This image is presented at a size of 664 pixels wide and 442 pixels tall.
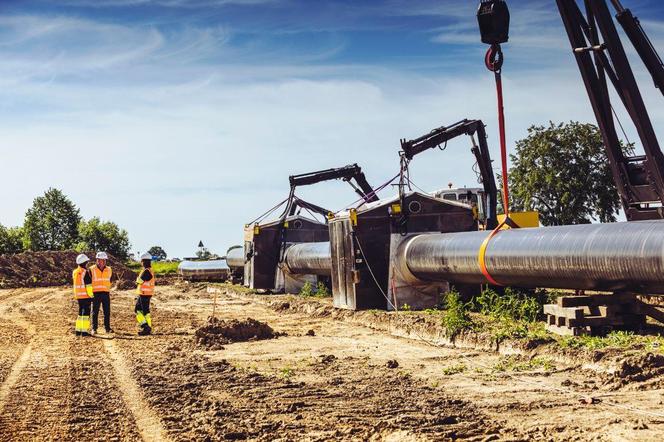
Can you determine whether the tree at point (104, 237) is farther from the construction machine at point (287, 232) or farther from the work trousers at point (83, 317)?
the work trousers at point (83, 317)

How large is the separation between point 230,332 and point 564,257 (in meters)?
6.64

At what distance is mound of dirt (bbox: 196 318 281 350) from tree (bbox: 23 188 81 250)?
74.7m

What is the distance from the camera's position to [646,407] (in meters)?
6.82

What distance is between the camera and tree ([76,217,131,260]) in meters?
83.6

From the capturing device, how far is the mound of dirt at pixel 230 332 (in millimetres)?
13945

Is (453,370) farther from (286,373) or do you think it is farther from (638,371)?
(638,371)

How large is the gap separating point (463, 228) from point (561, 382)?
341 inches

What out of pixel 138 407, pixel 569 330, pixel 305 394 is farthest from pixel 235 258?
pixel 138 407

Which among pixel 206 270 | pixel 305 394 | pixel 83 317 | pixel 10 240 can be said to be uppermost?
pixel 10 240

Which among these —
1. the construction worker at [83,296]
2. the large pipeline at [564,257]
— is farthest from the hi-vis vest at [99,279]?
the large pipeline at [564,257]

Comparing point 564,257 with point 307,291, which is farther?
point 307,291

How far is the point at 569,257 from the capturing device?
33.0 ft

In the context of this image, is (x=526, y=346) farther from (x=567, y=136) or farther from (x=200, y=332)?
(x=567, y=136)

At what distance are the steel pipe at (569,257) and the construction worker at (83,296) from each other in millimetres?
7301
